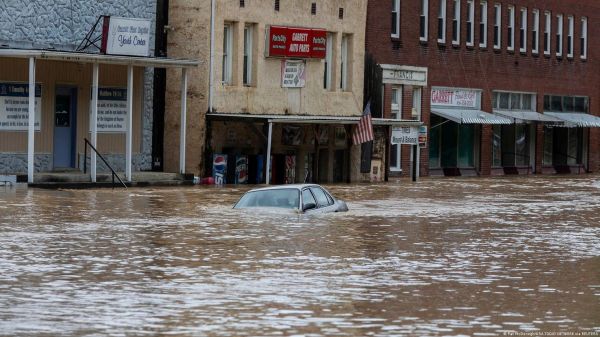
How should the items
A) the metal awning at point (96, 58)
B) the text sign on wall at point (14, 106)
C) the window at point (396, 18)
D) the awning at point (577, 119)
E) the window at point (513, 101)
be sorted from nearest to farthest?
1. the metal awning at point (96, 58)
2. the text sign on wall at point (14, 106)
3. the window at point (396, 18)
4. the window at point (513, 101)
5. the awning at point (577, 119)

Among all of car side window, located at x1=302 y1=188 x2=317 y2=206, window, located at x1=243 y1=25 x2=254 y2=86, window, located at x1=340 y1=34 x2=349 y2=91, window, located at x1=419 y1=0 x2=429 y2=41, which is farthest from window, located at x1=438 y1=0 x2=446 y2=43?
car side window, located at x1=302 y1=188 x2=317 y2=206

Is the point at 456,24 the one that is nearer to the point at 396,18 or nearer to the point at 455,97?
the point at 455,97

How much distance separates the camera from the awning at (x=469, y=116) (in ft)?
197

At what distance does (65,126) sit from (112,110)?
182 cm

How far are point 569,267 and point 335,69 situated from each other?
3240 centimetres

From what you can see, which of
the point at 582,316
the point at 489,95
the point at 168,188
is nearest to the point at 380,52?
the point at 489,95

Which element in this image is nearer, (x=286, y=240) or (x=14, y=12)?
(x=286, y=240)

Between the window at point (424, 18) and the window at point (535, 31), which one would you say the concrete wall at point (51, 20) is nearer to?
the window at point (424, 18)

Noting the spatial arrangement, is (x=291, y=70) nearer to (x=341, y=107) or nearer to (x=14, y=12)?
(x=341, y=107)

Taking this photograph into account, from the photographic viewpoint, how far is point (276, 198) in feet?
97.8

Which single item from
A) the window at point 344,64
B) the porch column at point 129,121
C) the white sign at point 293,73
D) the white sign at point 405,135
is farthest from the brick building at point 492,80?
the porch column at point 129,121

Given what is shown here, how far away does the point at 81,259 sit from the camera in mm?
20250

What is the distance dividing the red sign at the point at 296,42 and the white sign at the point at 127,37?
251 inches

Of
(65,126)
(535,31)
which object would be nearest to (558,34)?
(535,31)
